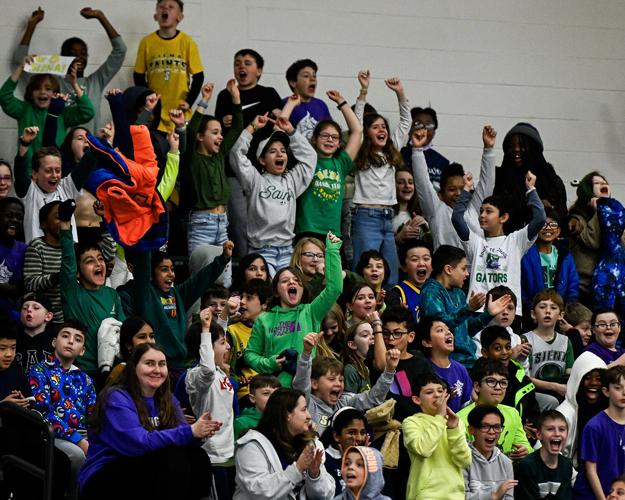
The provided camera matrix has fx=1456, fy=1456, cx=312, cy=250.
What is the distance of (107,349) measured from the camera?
8203mm

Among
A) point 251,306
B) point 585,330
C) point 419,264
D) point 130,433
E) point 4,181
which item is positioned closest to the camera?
point 130,433

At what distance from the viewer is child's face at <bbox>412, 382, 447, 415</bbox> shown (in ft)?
25.8

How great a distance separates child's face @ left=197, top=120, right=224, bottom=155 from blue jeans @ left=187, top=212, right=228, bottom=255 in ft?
1.60

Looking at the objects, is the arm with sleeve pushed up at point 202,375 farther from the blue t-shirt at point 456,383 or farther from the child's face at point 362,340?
the blue t-shirt at point 456,383

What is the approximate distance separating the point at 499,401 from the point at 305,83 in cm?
364

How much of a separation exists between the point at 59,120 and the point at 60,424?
384 cm

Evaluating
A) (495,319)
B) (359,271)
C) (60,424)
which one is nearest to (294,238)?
(359,271)

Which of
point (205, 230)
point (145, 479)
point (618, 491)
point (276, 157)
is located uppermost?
point (276, 157)

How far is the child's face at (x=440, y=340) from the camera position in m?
8.61

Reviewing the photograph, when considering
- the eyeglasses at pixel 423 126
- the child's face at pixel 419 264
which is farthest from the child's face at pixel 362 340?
the eyeglasses at pixel 423 126

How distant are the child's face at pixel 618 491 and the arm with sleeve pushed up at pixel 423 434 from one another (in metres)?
0.97

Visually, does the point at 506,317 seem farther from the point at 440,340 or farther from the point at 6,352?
the point at 6,352

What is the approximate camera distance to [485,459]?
7934 mm

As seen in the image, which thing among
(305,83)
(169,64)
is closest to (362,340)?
(305,83)
